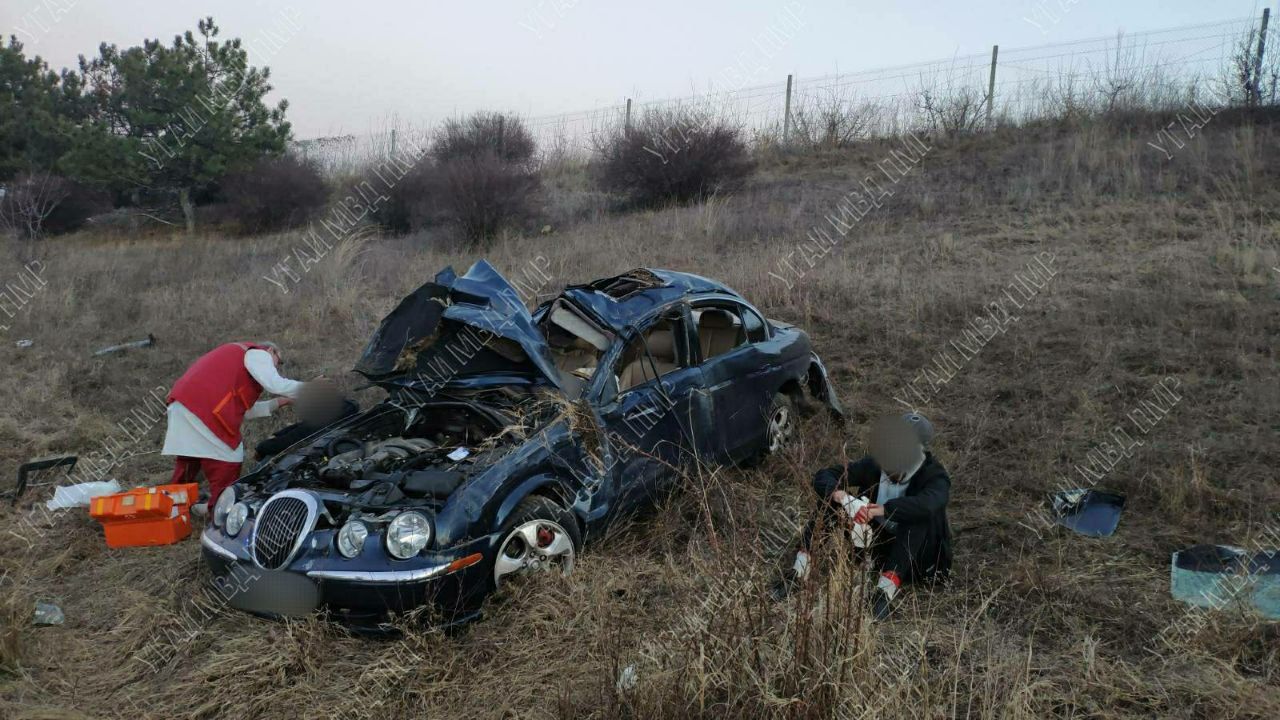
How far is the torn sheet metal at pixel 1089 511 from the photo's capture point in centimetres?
552

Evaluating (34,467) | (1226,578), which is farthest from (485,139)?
(1226,578)

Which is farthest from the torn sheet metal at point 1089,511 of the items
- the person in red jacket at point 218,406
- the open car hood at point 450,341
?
the person in red jacket at point 218,406

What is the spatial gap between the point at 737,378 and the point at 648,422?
1.04 metres

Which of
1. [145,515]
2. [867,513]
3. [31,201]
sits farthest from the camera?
[31,201]

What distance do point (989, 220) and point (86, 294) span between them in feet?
46.4

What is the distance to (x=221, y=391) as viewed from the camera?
19.8 feet

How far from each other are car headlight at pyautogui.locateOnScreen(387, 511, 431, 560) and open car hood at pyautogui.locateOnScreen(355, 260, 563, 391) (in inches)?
56.3

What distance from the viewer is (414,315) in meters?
5.57

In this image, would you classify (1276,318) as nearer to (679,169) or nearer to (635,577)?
(635,577)

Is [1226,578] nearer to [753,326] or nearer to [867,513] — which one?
[867,513]

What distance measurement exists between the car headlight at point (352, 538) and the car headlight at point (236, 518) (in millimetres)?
695

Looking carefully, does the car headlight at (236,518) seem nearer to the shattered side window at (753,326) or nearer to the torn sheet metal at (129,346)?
the shattered side window at (753,326)

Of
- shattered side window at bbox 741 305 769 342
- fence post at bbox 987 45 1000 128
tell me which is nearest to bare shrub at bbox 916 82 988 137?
fence post at bbox 987 45 1000 128

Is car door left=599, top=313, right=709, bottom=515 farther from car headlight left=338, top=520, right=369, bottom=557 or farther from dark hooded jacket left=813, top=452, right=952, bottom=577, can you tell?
car headlight left=338, top=520, right=369, bottom=557
